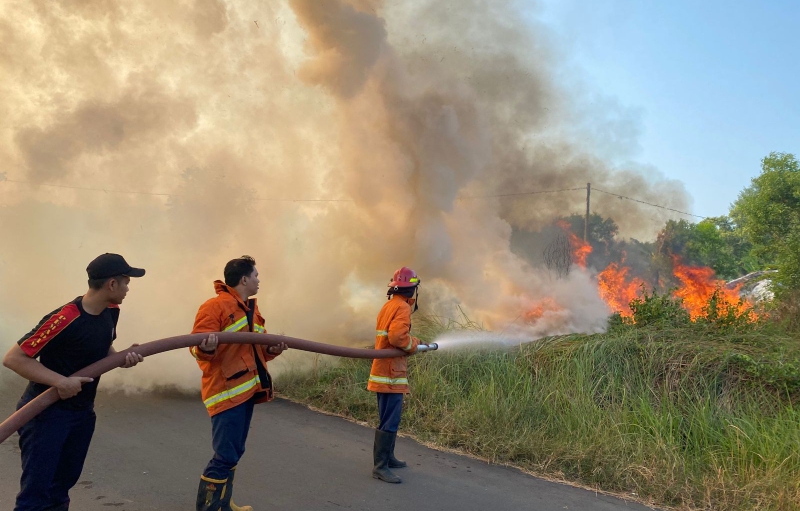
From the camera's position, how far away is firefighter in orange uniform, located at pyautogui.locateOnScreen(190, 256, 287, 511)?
3541 mm

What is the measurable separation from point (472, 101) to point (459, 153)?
138cm

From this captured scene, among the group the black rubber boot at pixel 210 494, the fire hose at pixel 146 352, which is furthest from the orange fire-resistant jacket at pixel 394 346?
the black rubber boot at pixel 210 494

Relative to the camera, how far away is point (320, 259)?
1020 cm

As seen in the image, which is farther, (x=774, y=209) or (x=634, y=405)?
(x=774, y=209)

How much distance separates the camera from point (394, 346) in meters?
4.68

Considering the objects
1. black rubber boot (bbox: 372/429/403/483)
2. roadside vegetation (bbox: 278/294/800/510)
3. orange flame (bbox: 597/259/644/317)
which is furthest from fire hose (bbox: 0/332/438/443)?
orange flame (bbox: 597/259/644/317)

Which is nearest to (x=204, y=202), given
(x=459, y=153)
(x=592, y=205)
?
(x=459, y=153)

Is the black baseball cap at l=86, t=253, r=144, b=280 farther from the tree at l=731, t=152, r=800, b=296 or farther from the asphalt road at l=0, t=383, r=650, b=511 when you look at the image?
the tree at l=731, t=152, r=800, b=296

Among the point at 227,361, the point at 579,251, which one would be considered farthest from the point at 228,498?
the point at 579,251

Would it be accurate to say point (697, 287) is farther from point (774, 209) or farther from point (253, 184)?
point (253, 184)

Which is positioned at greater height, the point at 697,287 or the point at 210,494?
the point at 697,287

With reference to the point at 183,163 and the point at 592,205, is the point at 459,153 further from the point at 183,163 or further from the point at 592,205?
the point at 592,205

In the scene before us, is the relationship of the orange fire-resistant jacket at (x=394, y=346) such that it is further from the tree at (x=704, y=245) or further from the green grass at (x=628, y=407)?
the tree at (x=704, y=245)

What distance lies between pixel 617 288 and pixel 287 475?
9.83m
